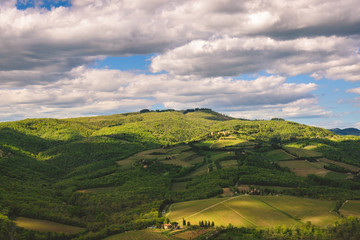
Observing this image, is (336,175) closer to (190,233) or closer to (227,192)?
(227,192)

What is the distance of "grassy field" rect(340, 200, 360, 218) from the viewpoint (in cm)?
9506

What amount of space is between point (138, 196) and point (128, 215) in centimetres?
2663

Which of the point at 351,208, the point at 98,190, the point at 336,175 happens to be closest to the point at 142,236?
the point at 351,208

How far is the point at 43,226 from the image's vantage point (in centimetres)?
9262

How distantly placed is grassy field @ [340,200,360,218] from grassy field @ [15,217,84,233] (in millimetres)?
93471

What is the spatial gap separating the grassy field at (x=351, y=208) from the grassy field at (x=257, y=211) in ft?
13.4

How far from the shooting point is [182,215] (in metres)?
95.1

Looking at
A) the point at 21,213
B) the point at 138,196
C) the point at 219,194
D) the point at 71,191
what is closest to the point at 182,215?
the point at 219,194

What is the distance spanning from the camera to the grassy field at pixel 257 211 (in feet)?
286

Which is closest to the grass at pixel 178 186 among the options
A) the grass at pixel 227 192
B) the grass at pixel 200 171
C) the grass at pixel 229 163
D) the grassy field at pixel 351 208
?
the grass at pixel 200 171

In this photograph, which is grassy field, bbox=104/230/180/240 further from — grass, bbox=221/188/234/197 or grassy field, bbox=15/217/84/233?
grass, bbox=221/188/234/197

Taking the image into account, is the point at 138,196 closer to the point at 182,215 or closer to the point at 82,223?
the point at 82,223

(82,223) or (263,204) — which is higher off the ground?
(263,204)

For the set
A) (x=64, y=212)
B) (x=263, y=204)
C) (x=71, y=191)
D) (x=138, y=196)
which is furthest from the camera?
(x=71, y=191)
